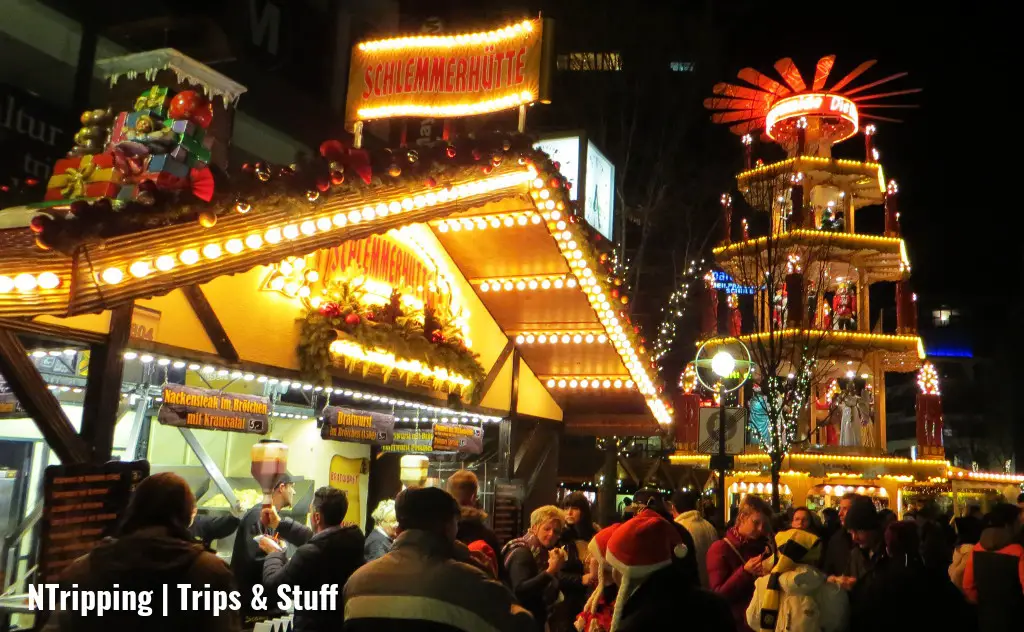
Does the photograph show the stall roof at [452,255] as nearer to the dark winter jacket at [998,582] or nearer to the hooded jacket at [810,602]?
the hooded jacket at [810,602]

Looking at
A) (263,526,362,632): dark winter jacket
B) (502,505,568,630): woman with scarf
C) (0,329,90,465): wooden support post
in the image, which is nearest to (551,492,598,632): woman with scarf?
(502,505,568,630): woman with scarf

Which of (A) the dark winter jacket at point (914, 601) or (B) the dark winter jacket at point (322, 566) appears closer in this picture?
(A) the dark winter jacket at point (914, 601)

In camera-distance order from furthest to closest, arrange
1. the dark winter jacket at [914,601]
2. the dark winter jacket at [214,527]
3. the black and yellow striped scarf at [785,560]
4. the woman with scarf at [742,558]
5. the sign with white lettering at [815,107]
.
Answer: the sign with white lettering at [815,107]
the dark winter jacket at [214,527]
the woman with scarf at [742,558]
the black and yellow striped scarf at [785,560]
the dark winter jacket at [914,601]

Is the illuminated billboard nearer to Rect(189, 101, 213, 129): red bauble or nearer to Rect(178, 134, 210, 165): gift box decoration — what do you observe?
Rect(189, 101, 213, 129): red bauble

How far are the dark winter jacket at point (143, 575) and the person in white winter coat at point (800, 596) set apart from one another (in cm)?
342

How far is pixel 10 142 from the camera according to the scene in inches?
372

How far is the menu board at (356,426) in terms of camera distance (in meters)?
9.92

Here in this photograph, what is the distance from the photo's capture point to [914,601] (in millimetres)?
4543

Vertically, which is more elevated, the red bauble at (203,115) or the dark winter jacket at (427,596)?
the red bauble at (203,115)

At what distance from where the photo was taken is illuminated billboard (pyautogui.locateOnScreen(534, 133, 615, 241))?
50.1 ft

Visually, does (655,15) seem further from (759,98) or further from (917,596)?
(917,596)

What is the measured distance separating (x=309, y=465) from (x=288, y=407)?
5.61ft

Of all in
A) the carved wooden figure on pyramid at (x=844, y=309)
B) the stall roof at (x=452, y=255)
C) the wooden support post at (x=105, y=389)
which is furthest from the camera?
the carved wooden figure on pyramid at (x=844, y=309)

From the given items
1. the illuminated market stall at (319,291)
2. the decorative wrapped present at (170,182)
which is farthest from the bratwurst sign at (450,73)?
the decorative wrapped present at (170,182)
